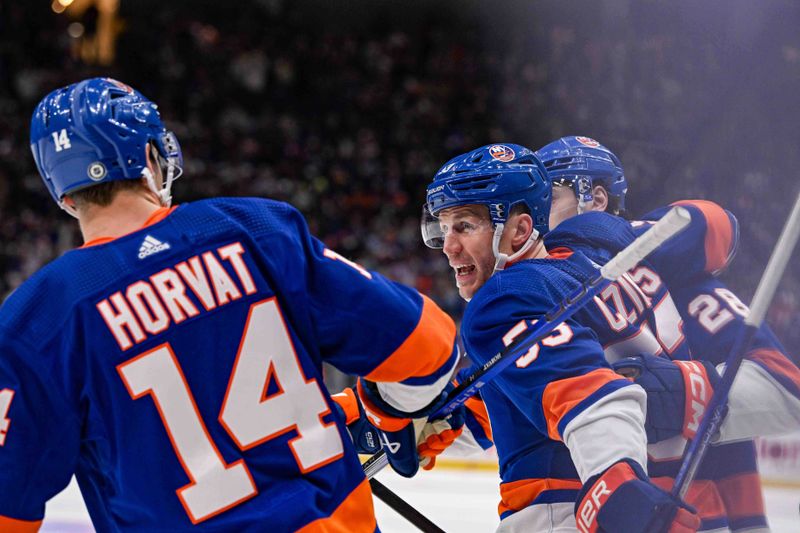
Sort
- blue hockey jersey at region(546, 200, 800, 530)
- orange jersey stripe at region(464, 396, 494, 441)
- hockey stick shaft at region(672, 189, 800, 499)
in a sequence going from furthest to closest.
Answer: orange jersey stripe at region(464, 396, 494, 441), blue hockey jersey at region(546, 200, 800, 530), hockey stick shaft at region(672, 189, 800, 499)

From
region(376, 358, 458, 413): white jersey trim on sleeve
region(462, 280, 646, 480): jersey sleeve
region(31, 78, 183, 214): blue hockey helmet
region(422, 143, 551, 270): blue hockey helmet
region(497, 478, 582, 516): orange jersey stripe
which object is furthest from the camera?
region(422, 143, 551, 270): blue hockey helmet

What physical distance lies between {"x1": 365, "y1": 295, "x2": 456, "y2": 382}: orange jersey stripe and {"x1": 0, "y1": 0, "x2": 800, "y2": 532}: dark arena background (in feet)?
23.3

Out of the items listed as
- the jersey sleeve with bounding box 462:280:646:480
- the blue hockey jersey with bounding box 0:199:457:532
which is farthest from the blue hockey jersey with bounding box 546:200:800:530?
the blue hockey jersey with bounding box 0:199:457:532

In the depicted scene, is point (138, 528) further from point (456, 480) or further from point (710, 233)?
point (456, 480)

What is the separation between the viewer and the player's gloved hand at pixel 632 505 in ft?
5.53

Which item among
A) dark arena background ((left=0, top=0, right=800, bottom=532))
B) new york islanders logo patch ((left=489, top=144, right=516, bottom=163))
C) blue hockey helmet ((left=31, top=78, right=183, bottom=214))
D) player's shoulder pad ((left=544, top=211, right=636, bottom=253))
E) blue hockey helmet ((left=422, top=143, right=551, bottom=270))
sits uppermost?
blue hockey helmet ((left=31, top=78, right=183, bottom=214))

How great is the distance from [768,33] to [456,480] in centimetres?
677

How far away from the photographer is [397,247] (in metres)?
10.4

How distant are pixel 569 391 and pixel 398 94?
11.2 meters

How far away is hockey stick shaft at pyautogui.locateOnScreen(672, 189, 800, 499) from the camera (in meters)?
1.94

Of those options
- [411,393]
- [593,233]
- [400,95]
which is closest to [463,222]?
[593,233]

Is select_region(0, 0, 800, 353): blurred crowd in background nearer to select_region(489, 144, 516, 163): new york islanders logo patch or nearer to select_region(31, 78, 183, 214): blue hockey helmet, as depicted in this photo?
select_region(489, 144, 516, 163): new york islanders logo patch

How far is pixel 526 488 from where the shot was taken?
6.84 ft

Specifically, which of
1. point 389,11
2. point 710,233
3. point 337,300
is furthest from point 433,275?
point 337,300
